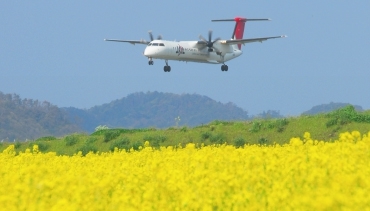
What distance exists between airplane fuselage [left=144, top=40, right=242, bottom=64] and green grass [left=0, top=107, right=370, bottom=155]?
17576 millimetres

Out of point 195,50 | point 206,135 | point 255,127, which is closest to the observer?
point 206,135

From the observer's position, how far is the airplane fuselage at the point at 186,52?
50.4 m

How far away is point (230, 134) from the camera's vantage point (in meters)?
30.1

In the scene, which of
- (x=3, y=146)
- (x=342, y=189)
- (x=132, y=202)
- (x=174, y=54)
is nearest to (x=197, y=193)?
(x=132, y=202)

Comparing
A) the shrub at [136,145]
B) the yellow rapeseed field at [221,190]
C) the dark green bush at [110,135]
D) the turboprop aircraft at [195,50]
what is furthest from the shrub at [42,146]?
the yellow rapeseed field at [221,190]

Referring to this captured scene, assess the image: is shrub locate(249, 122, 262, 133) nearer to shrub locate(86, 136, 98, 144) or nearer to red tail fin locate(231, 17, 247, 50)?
shrub locate(86, 136, 98, 144)

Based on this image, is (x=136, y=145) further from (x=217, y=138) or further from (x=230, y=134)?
(x=230, y=134)

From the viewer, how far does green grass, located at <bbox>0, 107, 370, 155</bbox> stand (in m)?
28.5

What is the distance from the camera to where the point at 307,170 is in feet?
23.3

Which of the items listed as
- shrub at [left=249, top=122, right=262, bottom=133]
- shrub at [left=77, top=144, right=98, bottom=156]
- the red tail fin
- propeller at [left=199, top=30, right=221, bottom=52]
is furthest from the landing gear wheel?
the red tail fin

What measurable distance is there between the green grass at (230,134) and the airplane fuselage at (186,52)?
17.6 meters

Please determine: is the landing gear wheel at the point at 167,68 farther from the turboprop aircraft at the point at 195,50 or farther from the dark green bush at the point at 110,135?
the dark green bush at the point at 110,135

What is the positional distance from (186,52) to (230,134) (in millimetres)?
Answer: 24961

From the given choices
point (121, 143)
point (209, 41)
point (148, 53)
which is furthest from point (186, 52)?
point (121, 143)
